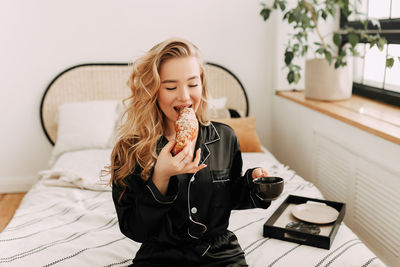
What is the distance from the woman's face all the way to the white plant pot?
163 centimetres

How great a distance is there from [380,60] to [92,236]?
2.14 m

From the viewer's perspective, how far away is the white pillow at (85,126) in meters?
2.83

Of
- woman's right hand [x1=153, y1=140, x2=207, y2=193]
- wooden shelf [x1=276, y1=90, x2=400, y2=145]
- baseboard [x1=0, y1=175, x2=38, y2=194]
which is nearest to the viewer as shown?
woman's right hand [x1=153, y1=140, x2=207, y2=193]

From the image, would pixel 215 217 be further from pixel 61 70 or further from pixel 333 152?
pixel 61 70

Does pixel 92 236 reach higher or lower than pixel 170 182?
lower

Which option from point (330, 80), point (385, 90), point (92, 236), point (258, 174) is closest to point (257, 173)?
point (258, 174)

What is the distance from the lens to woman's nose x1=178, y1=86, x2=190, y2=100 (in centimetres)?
111

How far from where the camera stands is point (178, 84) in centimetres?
113

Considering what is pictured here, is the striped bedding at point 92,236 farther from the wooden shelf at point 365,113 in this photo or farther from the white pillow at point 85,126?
the white pillow at point 85,126

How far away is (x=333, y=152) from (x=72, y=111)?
1.89 metres

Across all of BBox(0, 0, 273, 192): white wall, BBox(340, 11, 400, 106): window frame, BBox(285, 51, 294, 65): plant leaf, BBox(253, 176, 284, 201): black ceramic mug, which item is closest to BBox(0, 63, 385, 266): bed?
BBox(0, 0, 273, 192): white wall

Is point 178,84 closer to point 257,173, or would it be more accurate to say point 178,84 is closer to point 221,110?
point 257,173

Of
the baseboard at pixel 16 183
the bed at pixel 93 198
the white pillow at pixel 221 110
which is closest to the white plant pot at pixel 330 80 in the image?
the bed at pixel 93 198

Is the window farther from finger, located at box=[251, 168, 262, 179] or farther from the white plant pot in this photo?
finger, located at box=[251, 168, 262, 179]
